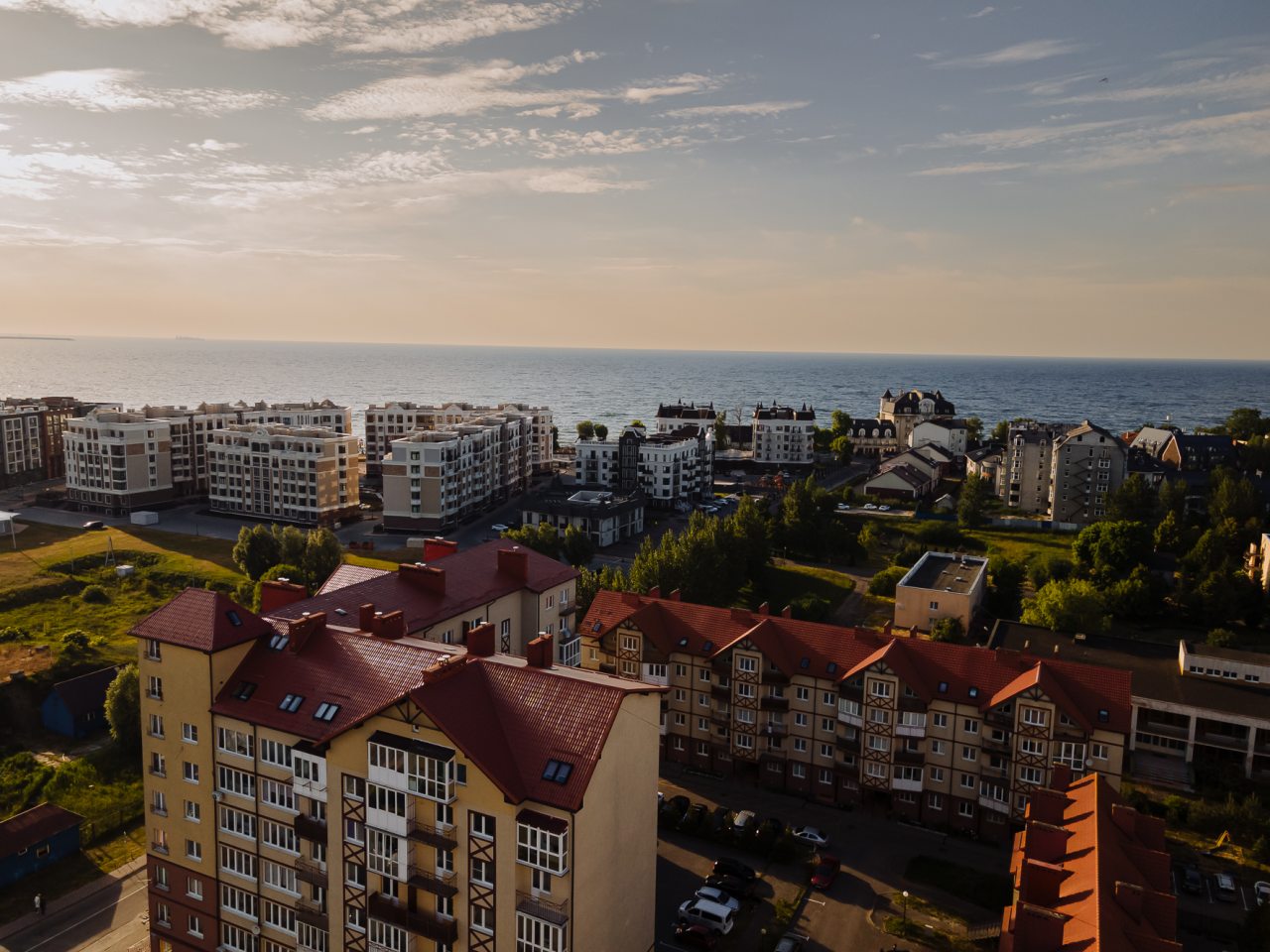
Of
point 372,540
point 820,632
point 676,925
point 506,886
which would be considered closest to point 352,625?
point 506,886

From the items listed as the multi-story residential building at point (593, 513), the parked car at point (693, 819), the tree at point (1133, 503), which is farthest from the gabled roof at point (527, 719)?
the tree at point (1133, 503)

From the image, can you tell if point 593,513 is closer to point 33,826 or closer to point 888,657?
point 888,657

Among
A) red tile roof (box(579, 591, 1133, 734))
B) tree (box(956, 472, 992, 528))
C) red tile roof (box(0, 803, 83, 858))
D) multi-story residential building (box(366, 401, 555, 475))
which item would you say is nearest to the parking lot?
red tile roof (box(579, 591, 1133, 734))

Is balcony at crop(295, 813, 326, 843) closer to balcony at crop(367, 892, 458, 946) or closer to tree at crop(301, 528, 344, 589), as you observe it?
balcony at crop(367, 892, 458, 946)

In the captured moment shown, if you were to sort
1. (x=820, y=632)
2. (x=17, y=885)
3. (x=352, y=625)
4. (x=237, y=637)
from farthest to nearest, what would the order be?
(x=820, y=632) < (x=17, y=885) < (x=352, y=625) < (x=237, y=637)

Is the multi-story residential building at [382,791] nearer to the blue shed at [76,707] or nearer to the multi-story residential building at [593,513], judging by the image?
the blue shed at [76,707]

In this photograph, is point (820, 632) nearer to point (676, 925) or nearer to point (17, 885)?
point (676, 925)
